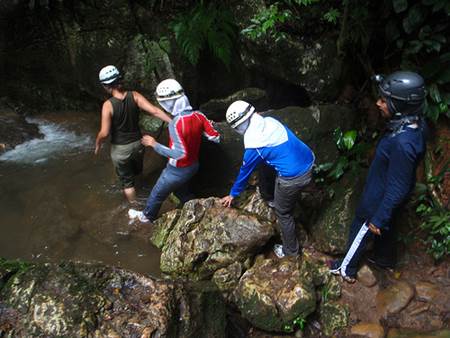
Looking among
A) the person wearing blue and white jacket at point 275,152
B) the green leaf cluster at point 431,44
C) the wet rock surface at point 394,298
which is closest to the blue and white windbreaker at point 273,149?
the person wearing blue and white jacket at point 275,152

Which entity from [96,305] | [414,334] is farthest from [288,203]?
[96,305]

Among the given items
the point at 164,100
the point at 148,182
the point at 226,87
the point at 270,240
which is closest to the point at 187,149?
the point at 164,100

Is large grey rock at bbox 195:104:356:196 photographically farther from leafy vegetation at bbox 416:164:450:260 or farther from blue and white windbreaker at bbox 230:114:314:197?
blue and white windbreaker at bbox 230:114:314:197

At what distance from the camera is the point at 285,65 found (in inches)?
228

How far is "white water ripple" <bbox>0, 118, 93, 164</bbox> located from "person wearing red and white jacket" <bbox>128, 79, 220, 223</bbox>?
8.98 ft

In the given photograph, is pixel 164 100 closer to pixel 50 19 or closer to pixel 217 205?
pixel 217 205

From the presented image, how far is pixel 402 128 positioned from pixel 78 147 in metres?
5.81

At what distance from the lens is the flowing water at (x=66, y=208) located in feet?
17.0

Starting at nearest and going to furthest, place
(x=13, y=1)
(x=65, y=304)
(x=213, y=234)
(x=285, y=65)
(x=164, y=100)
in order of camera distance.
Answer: (x=65, y=304) < (x=164, y=100) < (x=213, y=234) < (x=285, y=65) < (x=13, y=1)

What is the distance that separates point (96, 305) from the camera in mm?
3250

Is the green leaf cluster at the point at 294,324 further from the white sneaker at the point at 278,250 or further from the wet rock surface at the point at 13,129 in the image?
the wet rock surface at the point at 13,129

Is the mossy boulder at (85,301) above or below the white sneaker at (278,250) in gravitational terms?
above

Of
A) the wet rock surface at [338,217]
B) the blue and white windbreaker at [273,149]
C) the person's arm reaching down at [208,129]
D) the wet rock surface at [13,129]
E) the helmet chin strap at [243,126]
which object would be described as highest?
the helmet chin strap at [243,126]

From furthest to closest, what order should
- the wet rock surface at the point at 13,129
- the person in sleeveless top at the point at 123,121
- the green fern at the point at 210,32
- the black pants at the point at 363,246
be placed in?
1. the wet rock surface at the point at 13,129
2. the green fern at the point at 210,32
3. the person in sleeveless top at the point at 123,121
4. the black pants at the point at 363,246
